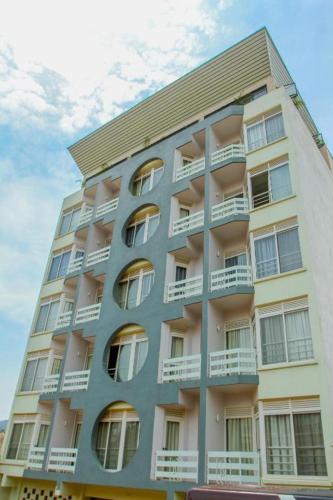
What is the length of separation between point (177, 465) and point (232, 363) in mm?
3945

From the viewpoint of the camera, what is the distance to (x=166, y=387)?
15570 mm

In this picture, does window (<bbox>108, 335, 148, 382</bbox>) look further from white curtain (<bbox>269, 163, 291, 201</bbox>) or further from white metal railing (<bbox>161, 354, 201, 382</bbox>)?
white curtain (<bbox>269, 163, 291, 201</bbox>)

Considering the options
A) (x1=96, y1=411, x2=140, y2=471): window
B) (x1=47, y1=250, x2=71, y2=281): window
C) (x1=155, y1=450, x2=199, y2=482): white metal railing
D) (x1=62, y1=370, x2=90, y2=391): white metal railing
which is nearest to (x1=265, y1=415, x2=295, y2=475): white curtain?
(x1=155, y1=450, x2=199, y2=482): white metal railing

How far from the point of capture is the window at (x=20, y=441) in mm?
20192

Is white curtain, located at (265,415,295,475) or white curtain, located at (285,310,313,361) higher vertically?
white curtain, located at (285,310,313,361)

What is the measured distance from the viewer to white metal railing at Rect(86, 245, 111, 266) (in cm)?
2280

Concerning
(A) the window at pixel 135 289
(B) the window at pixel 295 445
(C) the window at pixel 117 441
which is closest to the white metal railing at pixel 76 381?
(C) the window at pixel 117 441

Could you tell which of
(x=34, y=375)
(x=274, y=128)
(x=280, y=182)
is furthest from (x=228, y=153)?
(x=34, y=375)

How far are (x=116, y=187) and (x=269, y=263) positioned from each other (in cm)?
1368

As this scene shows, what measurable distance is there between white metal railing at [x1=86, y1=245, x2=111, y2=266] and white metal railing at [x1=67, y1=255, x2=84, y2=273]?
96cm

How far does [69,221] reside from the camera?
27688 millimetres

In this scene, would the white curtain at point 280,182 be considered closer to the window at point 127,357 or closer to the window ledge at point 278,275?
the window ledge at point 278,275

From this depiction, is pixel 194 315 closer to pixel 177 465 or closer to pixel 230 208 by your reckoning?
pixel 230 208

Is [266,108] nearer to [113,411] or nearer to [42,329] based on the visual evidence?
[113,411]
